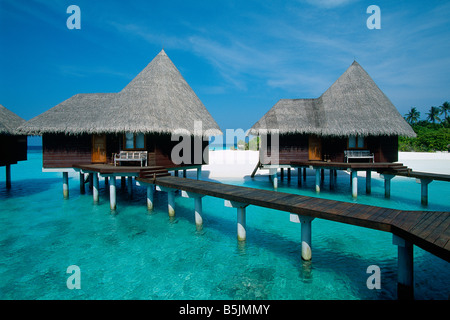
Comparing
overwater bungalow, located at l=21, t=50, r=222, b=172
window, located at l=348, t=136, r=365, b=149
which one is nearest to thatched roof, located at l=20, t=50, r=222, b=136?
overwater bungalow, located at l=21, t=50, r=222, b=172

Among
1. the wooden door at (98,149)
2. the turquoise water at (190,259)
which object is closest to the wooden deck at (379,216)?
the turquoise water at (190,259)

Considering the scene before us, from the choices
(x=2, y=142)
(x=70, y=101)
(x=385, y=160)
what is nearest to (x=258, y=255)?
(x=385, y=160)

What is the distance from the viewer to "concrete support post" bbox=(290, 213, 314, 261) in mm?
5469

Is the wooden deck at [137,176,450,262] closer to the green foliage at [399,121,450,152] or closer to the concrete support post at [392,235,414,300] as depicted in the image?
the concrete support post at [392,235,414,300]

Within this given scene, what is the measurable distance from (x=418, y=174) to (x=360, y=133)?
3419 millimetres

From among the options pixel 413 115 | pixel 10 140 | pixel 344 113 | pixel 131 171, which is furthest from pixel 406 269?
pixel 413 115

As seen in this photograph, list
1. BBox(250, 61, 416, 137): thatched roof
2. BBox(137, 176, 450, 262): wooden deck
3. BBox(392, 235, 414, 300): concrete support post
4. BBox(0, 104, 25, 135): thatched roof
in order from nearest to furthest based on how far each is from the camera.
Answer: BBox(137, 176, 450, 262): wooden deck < BBox(392, 235, 414, 300): concrete support post < BBox(0, 104, 25, 135): thatched roof < BBox(250, 61, 416, 137): thatched roof

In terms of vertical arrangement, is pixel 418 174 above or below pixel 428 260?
above

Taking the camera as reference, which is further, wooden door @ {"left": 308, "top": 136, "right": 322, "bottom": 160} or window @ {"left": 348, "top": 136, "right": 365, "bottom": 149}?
wooden door @ {"left": 308, "top": 136, "right": 322, "bottom": 160}

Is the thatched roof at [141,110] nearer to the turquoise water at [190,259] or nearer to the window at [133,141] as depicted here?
the window at [133,141]

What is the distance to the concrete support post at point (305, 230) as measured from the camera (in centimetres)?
547

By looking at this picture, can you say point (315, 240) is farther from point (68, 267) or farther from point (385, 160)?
point (385, 160)

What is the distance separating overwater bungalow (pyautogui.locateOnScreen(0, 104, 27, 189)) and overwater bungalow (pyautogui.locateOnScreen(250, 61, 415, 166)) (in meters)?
13.7
